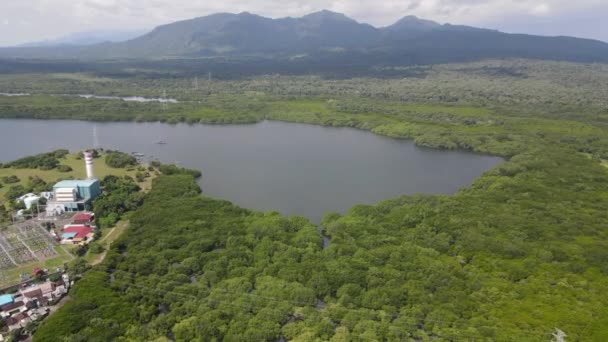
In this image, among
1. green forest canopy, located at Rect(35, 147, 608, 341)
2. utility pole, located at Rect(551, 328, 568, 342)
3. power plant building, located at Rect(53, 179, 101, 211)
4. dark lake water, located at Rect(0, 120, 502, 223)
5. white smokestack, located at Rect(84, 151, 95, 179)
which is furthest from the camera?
dark lake water, located at Rect(0, 120, 502, 223)

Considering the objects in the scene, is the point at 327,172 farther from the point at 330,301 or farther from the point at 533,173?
the point at 330,301

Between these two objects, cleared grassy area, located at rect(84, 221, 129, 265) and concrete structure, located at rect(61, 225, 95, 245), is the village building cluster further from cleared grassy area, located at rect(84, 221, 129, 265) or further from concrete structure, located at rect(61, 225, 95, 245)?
concrete structure, located at rect(61, 225, 95, 245)

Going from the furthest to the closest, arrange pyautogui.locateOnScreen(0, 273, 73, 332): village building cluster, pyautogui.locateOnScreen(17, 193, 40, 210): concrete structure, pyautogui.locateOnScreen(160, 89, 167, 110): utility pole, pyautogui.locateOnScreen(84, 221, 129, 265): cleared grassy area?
1. pyautogui.locateOnScreen(160, 89, 167, 110): utility pole
2. pyautogui.locateOnScreen(17, 193, 40, 210): concrete structure
3. pyautogui.locateOnScreen(84, 221, 129, 265): cleared grassy area
4. pyautogui.locateOnScreen(0, 273, 73, 332): village building cluster

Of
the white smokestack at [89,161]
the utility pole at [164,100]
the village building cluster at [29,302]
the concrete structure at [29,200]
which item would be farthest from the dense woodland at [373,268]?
the utility pole at [164,100]

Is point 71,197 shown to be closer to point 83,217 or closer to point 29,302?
point 83,217

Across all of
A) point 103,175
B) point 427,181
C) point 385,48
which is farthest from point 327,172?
point 385,48

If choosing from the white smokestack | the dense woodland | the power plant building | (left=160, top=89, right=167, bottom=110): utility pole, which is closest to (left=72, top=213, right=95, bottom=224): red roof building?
the power plant building

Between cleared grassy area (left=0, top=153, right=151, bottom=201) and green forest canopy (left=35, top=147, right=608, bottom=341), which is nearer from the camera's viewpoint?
green forest canopy (left=35, top=147, right=608, bottom=341)
